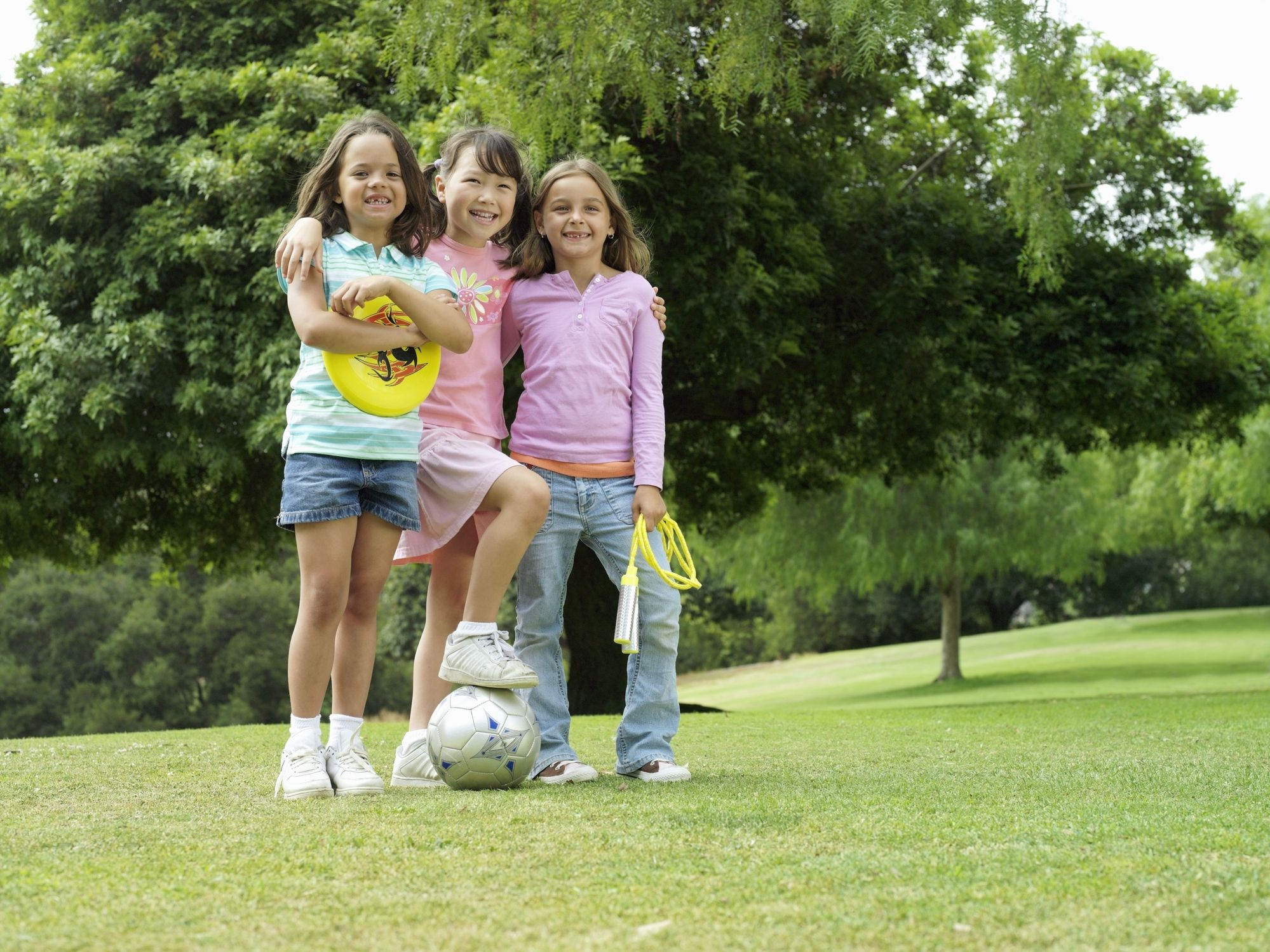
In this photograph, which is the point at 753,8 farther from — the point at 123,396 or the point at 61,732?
the point at 61,732

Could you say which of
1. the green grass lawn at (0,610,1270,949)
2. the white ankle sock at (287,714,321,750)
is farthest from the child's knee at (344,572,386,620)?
the green grass lawn at (0,610,1270,949)

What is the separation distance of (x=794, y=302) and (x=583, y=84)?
5130 millimetres

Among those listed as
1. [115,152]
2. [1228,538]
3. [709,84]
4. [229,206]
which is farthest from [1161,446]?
[1228,538]

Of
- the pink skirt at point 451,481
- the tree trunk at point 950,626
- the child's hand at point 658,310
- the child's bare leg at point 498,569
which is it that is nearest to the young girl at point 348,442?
the pink skirt at point 451,481

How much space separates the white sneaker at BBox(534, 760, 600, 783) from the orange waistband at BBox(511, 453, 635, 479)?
0.96m

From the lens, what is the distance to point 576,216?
14.3ft

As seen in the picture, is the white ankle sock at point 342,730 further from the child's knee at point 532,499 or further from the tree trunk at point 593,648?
the tree trunk at point 593,648

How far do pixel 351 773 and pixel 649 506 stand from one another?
4.19ft

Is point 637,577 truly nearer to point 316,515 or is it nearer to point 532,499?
point 532,499

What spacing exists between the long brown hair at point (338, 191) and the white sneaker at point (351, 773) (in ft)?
5.36

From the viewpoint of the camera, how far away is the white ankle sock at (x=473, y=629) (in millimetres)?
3928

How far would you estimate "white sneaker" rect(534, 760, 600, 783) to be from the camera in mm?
4113

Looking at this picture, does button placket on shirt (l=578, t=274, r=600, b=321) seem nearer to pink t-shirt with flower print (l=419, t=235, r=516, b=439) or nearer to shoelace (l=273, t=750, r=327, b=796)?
pink t-shirt with flower print (l=419, t=235, r=516, b=439)

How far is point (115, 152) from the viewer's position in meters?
10.6
